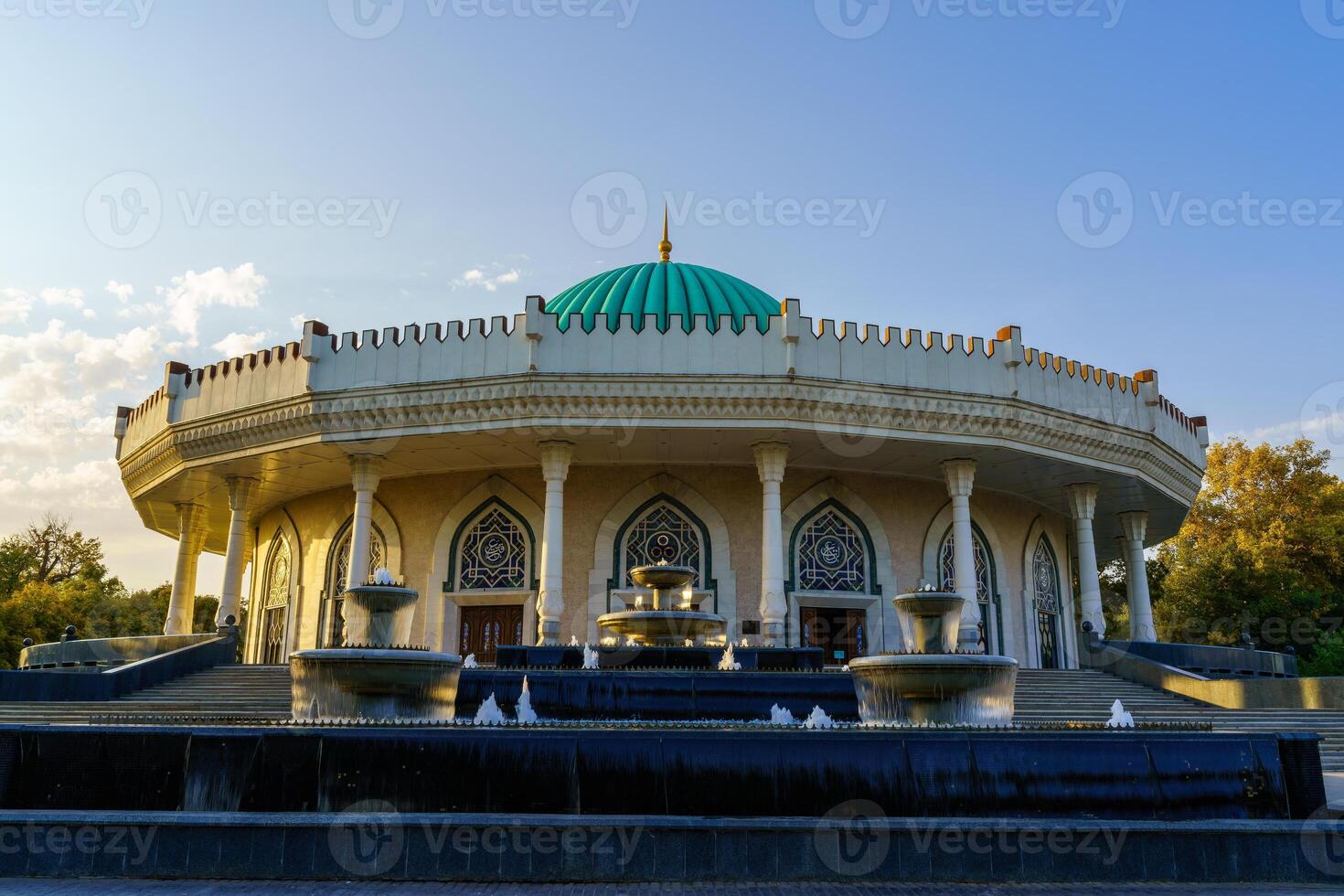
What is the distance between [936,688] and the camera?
7.05 meters

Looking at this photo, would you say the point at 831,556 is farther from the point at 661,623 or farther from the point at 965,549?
the point at 661,623

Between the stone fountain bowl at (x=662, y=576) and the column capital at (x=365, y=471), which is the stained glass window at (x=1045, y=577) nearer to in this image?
the stone fountain bowl at (x=662, y=576)

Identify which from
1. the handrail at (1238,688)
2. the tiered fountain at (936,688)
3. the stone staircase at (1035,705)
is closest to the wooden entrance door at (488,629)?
the stone staircase at (1035,705)

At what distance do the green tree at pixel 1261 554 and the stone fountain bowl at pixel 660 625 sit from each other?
20004mm

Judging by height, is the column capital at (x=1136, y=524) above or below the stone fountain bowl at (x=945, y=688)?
above

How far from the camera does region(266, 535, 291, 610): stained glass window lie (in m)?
21.9

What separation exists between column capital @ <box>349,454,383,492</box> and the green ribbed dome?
4.75 meters

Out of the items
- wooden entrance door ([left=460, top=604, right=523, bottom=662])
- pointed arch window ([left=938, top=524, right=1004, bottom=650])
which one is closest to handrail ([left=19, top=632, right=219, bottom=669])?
wooden entrance door ([left=460, top=604, right=523, bottom=662])

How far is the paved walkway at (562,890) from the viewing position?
459cm

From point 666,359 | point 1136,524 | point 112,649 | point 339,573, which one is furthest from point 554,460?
point 1136,524

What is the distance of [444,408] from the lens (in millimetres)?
16344

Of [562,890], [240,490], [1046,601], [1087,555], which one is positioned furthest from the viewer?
[1046,601]

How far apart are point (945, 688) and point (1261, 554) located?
2623 centimetres

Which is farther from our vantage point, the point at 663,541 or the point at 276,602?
the point at 276,602
